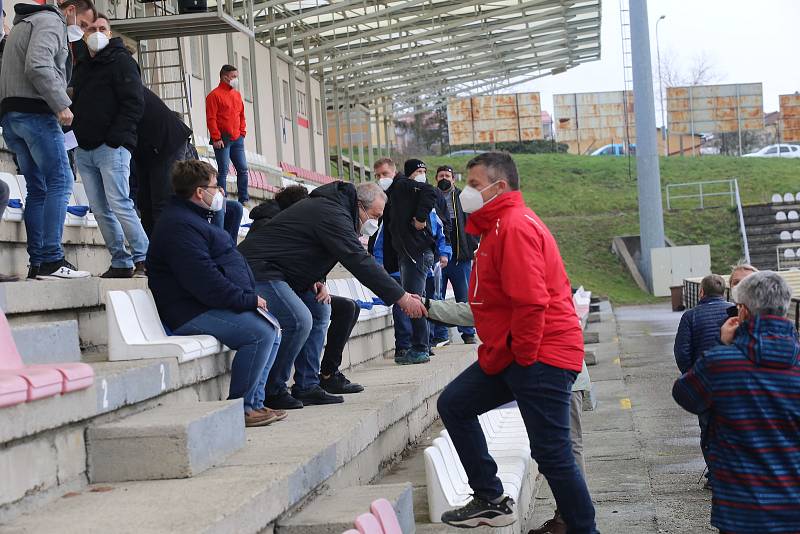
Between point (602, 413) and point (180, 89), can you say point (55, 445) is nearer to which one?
Result: point (602, 413)

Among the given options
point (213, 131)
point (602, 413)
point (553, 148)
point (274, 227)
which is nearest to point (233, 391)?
point (274, 227)

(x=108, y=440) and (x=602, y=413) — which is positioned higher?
(x=108, y=440)

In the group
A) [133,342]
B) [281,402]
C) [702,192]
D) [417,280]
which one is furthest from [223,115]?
[702,192]

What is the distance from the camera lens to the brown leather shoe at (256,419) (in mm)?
6219

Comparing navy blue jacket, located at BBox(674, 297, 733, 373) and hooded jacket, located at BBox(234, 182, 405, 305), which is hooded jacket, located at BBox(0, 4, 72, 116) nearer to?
hooded jacket, located at BBox(234, 182, 405, 305)

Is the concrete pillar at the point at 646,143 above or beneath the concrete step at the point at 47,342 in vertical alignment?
above

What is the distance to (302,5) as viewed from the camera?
1096 inches

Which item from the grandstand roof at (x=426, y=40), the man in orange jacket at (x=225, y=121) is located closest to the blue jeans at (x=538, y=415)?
the man in orange jacket at (x=225, y=121)

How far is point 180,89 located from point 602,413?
11805mm

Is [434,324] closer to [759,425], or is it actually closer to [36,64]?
[36,64]

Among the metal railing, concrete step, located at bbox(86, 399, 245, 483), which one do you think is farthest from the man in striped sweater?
the metal railing

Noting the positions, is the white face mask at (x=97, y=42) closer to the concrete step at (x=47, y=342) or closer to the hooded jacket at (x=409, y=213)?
the concrete step at (x=47, y=342)

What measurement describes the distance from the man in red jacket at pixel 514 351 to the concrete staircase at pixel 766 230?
30669 mm

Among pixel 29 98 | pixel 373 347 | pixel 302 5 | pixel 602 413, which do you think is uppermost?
pixel 302 5
